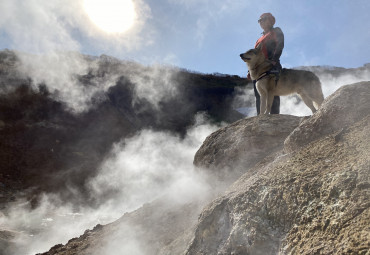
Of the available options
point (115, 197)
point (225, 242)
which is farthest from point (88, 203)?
point (225, 242)

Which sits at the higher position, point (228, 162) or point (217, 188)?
point (228, 162)

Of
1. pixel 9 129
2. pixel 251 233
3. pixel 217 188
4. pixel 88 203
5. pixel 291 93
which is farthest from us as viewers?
pixel 9 129

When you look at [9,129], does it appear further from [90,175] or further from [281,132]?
[281,132]

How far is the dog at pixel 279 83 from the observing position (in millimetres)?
4445

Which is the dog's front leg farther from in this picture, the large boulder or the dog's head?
the large boulder

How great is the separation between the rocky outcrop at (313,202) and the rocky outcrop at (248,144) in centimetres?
149

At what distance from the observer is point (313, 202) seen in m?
1.23

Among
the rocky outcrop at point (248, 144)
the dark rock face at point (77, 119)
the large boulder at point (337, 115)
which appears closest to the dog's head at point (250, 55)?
the rocky outcrop at point (248, 144)

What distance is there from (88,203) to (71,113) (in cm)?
557

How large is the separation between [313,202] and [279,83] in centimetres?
366

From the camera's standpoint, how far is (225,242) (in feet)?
5.16

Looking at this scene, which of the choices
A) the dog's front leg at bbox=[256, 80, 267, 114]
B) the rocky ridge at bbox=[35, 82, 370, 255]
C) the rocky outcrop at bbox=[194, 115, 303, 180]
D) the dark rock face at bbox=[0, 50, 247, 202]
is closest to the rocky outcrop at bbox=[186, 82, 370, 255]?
the rocky ridge at bbox=[35, 82, 370, 255]

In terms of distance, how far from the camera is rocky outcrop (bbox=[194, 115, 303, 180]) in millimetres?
3504

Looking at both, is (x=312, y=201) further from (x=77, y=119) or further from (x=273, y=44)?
(x=77, y=119)
